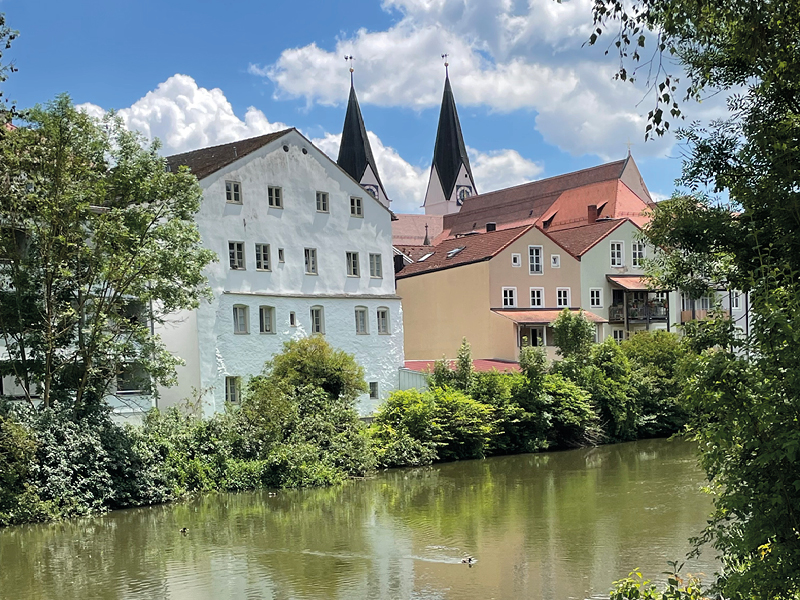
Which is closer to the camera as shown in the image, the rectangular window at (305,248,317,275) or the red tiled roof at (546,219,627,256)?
the rectangular window at (305,248,317,275)

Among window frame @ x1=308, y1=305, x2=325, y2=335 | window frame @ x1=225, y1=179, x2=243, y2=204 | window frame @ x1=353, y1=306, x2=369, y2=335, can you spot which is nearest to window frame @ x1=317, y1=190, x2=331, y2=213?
window frame @ x1=225, y1=179, x2=243, y2=204

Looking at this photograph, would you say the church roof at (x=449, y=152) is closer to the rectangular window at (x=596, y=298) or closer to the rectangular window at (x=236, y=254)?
the rectangular window at (x=596, y=298)

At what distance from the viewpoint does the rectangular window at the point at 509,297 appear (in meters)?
51.2

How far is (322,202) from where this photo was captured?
140 feet

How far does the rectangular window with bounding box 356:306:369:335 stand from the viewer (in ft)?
143

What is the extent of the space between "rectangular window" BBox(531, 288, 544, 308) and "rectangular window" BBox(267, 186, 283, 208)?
17.5 m

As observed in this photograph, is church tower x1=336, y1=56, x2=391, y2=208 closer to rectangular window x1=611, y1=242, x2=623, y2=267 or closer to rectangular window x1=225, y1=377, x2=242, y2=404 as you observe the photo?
rectangular window x1=611, y1=242, x2=623, y2=267

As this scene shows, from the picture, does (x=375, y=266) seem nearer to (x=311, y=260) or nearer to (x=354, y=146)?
(x=311, y=260)

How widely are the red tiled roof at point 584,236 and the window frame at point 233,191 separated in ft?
70.4

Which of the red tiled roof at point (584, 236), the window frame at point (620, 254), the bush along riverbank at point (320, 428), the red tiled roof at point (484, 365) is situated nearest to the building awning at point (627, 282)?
the window frame at point (620, 254)

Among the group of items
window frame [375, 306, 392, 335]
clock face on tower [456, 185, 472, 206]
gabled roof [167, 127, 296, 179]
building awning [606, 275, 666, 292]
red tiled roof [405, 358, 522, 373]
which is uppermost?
clock face on tower [456, 185, 472, 206]

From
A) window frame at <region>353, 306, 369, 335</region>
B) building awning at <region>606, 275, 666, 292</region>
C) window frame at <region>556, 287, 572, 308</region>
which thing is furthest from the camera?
building awning at <region>606, 275, 666, 292</region>

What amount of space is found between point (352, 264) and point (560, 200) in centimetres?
3270

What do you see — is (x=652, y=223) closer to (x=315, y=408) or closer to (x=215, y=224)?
(x=315, y=408)
